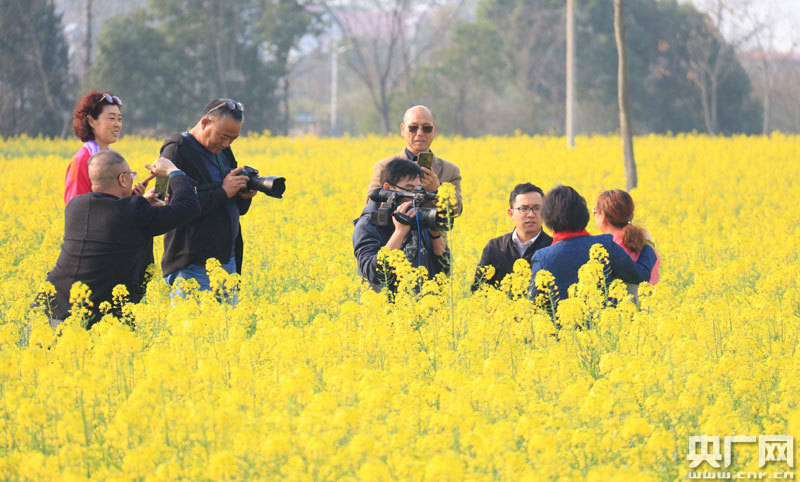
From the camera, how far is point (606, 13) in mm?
38406

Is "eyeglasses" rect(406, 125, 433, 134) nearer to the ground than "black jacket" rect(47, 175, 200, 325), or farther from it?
farther from it

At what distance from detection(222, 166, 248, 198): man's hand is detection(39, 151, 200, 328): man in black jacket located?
0.82ft

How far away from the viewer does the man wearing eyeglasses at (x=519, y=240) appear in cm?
505

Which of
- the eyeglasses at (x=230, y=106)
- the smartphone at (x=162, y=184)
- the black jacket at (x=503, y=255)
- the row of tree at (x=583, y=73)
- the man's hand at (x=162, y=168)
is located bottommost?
the black jacket at (x=503, y=255)

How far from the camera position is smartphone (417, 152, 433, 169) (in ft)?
17.3

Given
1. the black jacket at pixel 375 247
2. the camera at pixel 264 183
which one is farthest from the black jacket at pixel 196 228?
the black jacket at pixel 375 247

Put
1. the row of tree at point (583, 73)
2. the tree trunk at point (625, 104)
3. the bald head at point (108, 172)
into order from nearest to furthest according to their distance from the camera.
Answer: the bald head at point (108, 172), the tree trunk at point (625, 104), the row of tree at point (583, 73)

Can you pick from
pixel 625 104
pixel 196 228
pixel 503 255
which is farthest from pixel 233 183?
pixel 625 104

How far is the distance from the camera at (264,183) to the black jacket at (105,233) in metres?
0.41

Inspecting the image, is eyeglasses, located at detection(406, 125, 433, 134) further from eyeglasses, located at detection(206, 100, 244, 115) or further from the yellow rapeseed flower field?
eyeglasses, located at detection(206, 100, 244, 115)

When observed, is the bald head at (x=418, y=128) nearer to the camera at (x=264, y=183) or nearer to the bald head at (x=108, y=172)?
the camera at (x=264, y=183)

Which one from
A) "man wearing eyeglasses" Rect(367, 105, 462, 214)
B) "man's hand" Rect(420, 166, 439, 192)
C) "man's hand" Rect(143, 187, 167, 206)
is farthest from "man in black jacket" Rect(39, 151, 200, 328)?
"man wearing eyeglasses" Rect(367, 105, 462, 214)

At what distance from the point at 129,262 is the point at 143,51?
29.8 m

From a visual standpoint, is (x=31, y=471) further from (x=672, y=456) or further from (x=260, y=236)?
(x=260, y=236)
